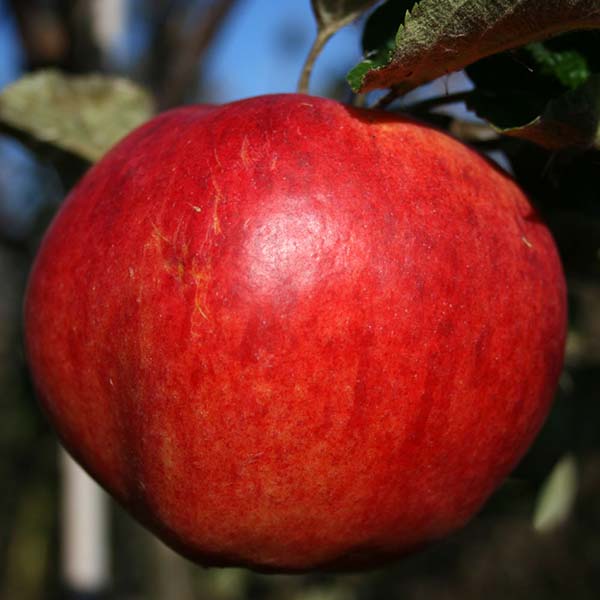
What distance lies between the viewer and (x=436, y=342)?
0.57 meters

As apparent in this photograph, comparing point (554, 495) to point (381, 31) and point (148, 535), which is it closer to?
point (381, 31)

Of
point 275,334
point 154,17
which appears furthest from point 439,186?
point 154,17

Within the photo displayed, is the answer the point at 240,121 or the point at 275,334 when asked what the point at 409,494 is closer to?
the point at 275,334

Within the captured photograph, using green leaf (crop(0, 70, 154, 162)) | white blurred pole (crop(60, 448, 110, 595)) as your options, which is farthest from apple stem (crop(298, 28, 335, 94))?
white blurred pole (crop(60, 448, 110, 595))

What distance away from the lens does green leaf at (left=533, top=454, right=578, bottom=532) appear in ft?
3.31

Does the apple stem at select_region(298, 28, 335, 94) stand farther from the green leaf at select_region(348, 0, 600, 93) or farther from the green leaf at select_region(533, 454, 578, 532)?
the green leaf at select_region(533, 454, 578, 532)

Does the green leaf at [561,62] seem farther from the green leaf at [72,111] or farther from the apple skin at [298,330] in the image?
the green leaf at [72,111]

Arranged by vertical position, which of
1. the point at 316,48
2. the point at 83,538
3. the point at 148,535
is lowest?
the point at 148,535

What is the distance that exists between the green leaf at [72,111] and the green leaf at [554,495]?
667 mm

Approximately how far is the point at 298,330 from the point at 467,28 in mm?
244

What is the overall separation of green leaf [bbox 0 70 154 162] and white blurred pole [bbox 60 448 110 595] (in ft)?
2.36

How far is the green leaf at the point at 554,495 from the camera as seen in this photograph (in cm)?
101

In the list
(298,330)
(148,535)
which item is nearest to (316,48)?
(298,330)

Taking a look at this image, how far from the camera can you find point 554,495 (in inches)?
39.8
